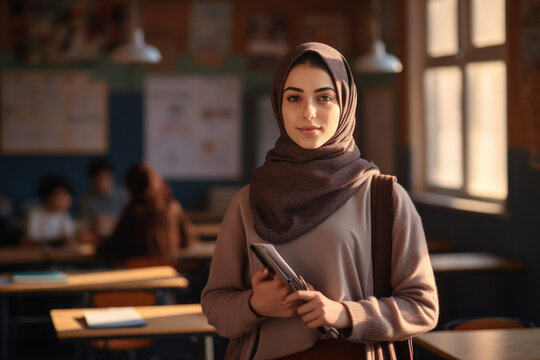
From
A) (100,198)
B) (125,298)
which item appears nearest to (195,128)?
(100,198)

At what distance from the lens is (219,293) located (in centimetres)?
183

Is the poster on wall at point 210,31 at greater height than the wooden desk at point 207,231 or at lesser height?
greater

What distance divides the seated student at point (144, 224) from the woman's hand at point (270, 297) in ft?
12.3

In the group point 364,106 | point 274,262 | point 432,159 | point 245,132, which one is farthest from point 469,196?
point 274,262

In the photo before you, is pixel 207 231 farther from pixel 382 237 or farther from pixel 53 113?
pixel 382 237

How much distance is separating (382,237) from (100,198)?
5937mm

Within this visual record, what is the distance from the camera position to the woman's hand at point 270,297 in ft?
5.48

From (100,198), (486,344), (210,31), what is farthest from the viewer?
(210,31)

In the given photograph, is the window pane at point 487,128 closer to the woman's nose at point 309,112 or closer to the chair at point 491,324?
the chair at point 491,324

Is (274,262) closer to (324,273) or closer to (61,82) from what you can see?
(324,273)

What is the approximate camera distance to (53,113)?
8.47 m

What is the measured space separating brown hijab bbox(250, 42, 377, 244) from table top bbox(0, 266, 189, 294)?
2.57 metres

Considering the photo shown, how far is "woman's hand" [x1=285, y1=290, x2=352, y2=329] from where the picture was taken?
1624 millimetres

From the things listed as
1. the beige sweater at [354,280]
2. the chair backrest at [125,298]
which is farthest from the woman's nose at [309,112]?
the chair backrest at [125,298]
